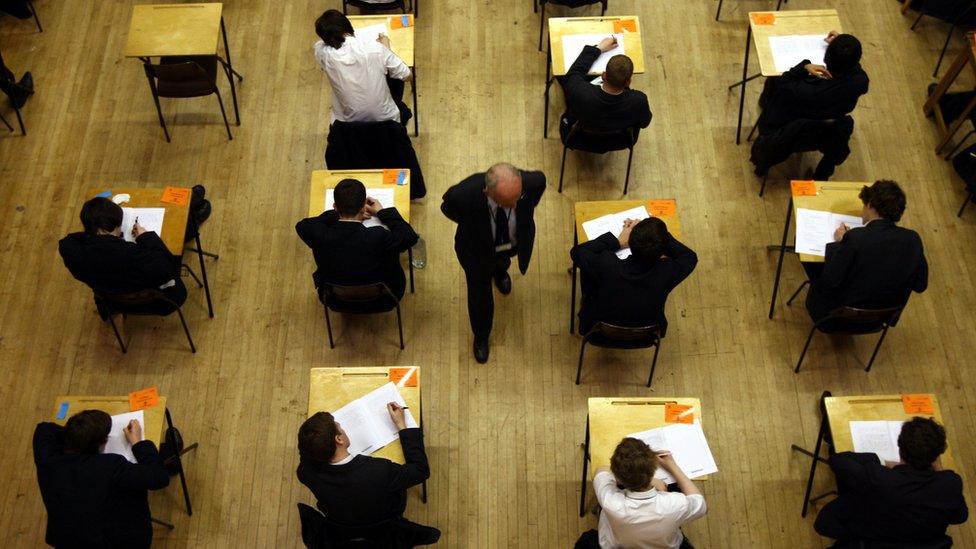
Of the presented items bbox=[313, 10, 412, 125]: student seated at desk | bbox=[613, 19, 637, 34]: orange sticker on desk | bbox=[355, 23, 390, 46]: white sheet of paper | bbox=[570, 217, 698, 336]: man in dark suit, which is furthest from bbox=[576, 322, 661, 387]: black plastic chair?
bbox=[355, 23, 390, 46]: white sheet of paper

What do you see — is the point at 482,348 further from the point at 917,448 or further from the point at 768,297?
the point at 917,448

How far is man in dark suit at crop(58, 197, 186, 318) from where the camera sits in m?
5.18

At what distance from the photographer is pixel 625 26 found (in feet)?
20.6

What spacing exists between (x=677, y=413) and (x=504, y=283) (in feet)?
5.81

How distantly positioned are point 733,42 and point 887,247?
9.30ft

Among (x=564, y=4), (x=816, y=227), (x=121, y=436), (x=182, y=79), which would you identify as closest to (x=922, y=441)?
(x=816, y=227)

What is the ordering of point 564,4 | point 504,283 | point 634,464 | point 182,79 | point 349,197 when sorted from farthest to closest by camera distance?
point 564,4
point 182,79
point 504,283
point 349,197
point 634,464

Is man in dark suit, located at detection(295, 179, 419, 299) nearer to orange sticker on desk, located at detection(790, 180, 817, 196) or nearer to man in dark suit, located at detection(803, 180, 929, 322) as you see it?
orange sticker on desk, located at detection(790, 180, 817, 196)

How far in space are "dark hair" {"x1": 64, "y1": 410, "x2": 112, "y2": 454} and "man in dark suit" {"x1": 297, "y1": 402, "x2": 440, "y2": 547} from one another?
1020 mm

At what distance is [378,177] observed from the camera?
5672mm

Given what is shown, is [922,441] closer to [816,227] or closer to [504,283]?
[816,227]

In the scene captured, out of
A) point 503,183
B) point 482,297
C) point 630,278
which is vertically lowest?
point 482,297

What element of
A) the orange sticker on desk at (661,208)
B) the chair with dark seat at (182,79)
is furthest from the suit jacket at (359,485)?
the chair with dark seat at (182,79)

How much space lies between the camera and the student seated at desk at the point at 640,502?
4223mm
